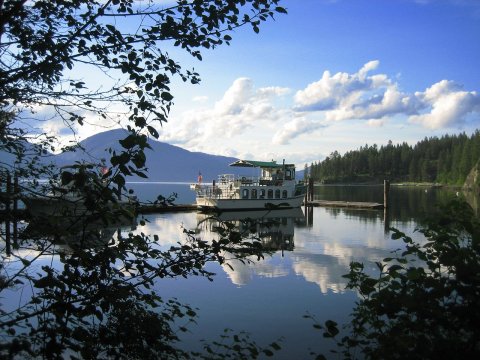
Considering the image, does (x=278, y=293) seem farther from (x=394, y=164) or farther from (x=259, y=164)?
(x=394, y=164)

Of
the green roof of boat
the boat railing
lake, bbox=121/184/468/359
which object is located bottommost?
lake, bbox=121/184/468/359

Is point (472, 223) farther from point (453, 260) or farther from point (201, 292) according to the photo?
point (201, 292)

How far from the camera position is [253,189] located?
4619cm

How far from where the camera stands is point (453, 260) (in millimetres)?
3092

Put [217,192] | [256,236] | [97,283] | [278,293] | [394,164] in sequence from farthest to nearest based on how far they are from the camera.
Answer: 1. [394,164]
2. [217,192]
3. [278,293]
4. [256,236]
5. [97,283]

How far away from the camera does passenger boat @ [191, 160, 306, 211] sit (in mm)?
44469

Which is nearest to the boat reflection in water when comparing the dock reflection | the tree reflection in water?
the dock reflection

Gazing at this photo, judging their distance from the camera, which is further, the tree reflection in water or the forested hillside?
the forested hillside

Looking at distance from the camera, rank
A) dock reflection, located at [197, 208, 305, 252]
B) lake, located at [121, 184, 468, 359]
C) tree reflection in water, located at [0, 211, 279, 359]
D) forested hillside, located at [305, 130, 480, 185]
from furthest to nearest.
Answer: forested hillside, located at [305, 130, 480, 185], lake, located at [121, 184, 468, 359], dock reflection, located at [197, 208, 305, 252], tree reflection in water, located at [0, 211, 279, 359]

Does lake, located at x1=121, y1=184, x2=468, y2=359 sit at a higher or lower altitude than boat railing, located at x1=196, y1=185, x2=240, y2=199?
lower

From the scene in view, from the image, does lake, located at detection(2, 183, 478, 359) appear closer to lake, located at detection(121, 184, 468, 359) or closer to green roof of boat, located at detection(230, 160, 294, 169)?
lake, located at detection(121, 184, 468, 359)

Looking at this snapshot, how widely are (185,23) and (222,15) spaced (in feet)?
0.99

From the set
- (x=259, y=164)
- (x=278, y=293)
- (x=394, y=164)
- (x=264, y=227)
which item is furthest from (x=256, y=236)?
(x=394, y=164)

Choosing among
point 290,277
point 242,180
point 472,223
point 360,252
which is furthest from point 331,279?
point 242,180
